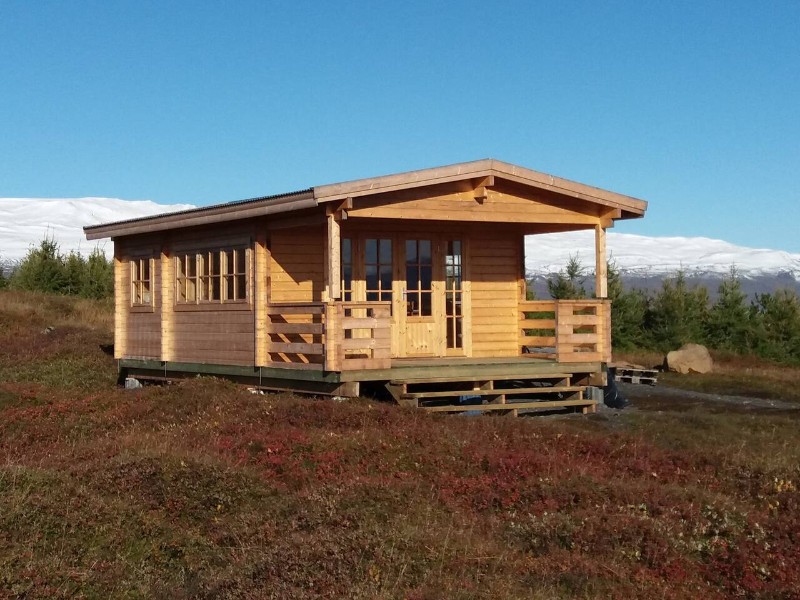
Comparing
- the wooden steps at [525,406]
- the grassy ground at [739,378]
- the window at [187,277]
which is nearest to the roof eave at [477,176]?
the wooden steps at [525,406]

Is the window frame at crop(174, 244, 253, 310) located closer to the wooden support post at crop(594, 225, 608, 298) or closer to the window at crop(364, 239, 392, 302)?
the window at crop(364, 239, 392, 302)

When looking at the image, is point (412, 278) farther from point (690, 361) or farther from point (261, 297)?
point (690, 361)

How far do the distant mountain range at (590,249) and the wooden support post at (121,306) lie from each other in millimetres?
72672

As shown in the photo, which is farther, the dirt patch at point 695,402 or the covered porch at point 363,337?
the dirt patch at point 695,402

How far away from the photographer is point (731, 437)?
41.5ft

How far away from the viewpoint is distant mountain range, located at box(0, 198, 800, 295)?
104 m

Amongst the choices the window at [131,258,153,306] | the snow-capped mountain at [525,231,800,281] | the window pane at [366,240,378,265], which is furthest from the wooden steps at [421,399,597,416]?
the snow-capped mountain at [525,231,800,281]

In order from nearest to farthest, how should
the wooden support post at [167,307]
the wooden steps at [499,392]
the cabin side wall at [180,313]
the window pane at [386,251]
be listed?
the wooden steps at [499,392]
the cabin side wall at [180,313]
the window pane at [386,251]
the wooden support post at [167,307]

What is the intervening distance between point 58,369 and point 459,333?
9.57 metres

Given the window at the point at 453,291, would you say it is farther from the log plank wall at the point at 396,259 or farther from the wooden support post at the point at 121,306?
the wooden support post at the point at 121,306

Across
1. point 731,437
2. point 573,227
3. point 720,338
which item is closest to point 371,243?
point 573,227

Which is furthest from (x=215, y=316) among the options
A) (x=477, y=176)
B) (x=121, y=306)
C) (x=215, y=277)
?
(x=477, y=176)

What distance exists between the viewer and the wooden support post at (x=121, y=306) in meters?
20.0

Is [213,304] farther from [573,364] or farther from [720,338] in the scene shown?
[720,338]
